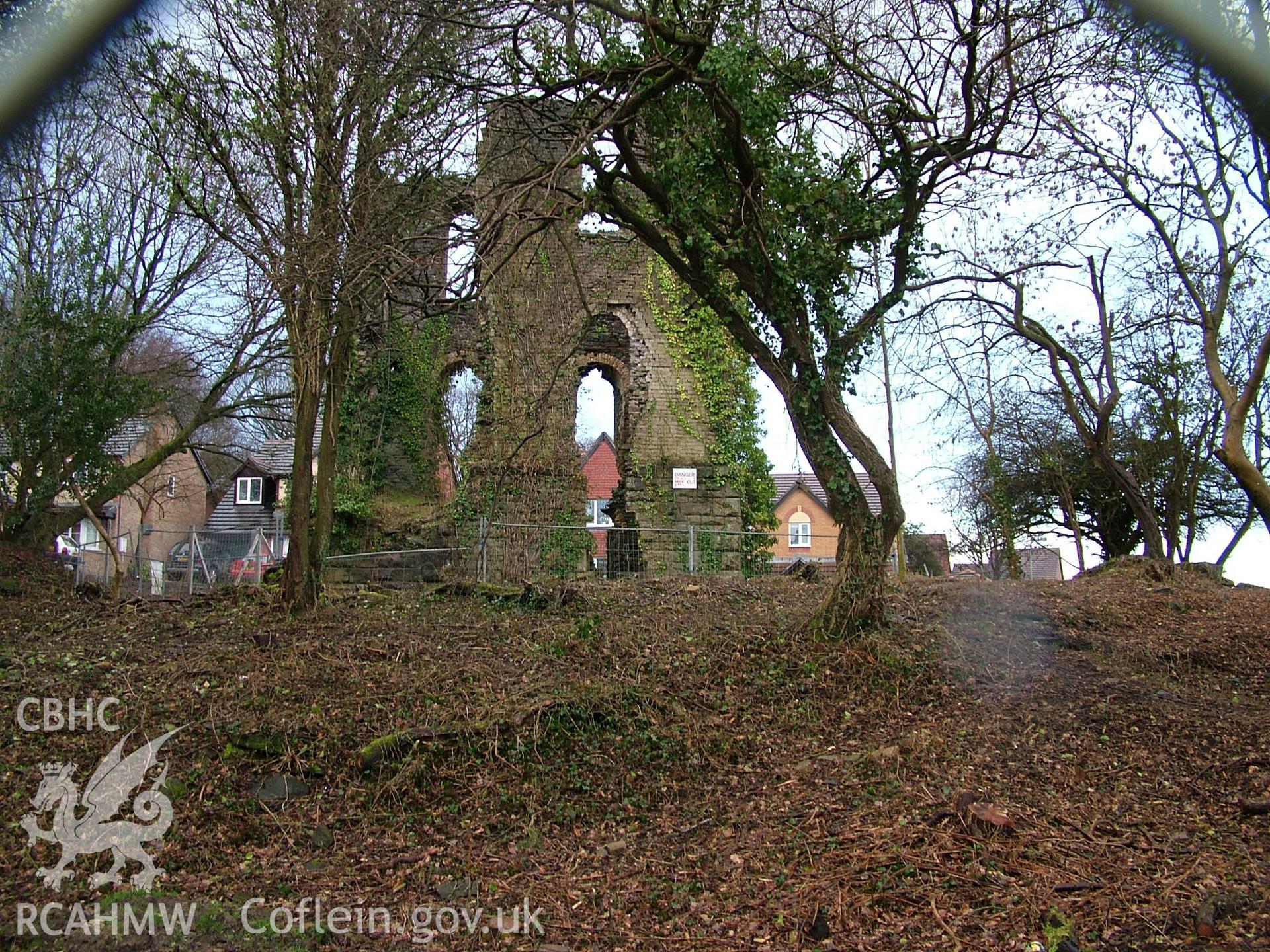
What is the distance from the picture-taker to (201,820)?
5.45 metres

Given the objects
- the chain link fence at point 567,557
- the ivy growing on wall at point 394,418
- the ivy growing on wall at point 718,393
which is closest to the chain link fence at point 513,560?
the chain link fence at point 567,557

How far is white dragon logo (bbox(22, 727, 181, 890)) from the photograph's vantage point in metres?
4.90

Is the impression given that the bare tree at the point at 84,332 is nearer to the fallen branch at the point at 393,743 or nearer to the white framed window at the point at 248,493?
the fallen branch at the point at 393,743

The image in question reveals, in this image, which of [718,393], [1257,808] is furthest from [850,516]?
[718,393]

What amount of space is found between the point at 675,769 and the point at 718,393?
1214cm

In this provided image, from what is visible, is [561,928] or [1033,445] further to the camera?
[1033,445]

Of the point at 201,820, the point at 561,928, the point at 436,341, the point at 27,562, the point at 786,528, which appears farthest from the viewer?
the point at 786,528

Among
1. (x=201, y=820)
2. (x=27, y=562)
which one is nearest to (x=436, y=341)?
(x=27, y=562)

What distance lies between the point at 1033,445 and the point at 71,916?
1065 inches

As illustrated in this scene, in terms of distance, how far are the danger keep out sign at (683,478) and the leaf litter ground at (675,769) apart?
7.79 metres

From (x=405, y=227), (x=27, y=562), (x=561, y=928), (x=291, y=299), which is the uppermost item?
(x=405, y=227)

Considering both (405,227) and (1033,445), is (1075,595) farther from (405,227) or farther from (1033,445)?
(1033,445)

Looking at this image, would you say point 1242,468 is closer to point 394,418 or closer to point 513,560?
point 513,560

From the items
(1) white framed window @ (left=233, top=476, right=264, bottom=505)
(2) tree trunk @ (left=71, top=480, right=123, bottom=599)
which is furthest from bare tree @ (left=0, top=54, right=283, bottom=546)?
(1) white framed window @ (left=233, top=476, right=264, bottom=505)
